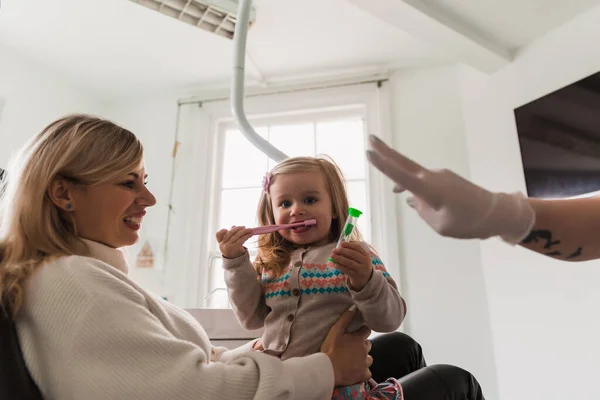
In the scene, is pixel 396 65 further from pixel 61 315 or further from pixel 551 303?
pixel 61 315

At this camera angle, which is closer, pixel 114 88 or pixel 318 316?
pixel 318 316

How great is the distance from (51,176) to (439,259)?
Result: 200cm

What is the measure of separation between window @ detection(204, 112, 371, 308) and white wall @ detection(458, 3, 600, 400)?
71 centimetres

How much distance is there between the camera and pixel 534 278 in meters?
2.00

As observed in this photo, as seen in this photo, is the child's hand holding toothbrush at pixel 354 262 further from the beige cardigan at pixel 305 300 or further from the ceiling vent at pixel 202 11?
the ceiling vent at pixel 202 11

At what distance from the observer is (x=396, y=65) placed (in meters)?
2.58

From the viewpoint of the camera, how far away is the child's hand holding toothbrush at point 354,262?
0.86 metres

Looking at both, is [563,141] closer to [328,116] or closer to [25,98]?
[328,116]

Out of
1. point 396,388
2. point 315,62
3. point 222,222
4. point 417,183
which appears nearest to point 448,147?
point 315,62

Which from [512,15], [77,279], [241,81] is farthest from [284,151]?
[77,279]

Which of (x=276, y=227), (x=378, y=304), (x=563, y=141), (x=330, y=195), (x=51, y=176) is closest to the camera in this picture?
(x=51, y=176)

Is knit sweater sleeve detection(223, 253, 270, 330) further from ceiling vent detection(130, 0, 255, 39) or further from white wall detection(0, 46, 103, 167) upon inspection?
white wall detection(0, 46, 103, 167)

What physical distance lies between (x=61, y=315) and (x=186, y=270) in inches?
77.0

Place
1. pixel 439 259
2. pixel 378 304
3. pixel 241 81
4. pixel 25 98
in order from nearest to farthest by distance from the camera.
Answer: pixel 378 304 < pixel 241 81 < pixel 439 259 < pixel 25 98
